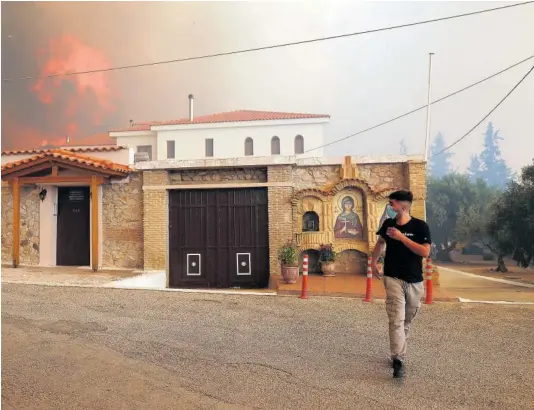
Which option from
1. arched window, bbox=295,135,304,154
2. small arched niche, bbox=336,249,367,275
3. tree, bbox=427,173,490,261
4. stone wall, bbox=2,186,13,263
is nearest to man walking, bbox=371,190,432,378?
small arched niche, bbox=336,249,367,275

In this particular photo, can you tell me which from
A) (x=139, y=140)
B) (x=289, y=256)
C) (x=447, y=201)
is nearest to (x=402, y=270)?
(x=289, y=256)

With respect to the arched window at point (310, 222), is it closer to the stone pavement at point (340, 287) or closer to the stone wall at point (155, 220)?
the stone pavement at point (340, 287)

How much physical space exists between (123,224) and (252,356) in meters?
9.03

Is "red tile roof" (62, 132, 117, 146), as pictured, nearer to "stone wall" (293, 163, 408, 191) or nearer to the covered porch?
the covered porch

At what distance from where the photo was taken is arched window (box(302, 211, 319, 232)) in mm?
11938

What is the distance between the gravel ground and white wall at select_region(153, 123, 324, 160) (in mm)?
28934

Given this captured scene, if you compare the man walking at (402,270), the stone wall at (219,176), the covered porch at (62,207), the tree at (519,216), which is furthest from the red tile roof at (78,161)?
the tree at (519,216)

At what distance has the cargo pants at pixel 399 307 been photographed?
14.0 feet

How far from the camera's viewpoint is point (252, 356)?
15.9 feet

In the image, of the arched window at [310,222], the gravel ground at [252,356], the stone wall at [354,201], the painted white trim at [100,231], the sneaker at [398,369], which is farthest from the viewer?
the painted white trim at [100,231]

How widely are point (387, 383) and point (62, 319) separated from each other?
5201mm

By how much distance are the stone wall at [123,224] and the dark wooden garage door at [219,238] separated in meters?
1.08

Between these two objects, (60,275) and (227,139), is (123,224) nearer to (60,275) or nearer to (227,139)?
(60,275)

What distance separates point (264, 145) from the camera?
36.0m
